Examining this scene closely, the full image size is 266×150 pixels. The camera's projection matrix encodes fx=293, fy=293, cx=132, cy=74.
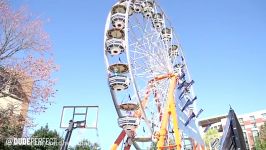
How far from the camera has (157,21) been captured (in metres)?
26.7

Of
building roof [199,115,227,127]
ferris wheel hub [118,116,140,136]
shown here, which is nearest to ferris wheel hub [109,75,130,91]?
ferris wheel hub [118,116,140,136]

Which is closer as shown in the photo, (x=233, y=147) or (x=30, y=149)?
(x=233, y=147)

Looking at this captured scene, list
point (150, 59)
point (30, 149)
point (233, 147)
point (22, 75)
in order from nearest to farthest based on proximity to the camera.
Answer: point (233, 147) → point (22, 75) → point (150, 59) → point (30, 149)

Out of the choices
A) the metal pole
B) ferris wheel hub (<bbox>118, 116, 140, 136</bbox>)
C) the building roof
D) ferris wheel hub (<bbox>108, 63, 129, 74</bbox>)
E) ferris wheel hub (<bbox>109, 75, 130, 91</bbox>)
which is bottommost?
the metal pole

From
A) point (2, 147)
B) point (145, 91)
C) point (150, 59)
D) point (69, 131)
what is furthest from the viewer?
point (2, 147)

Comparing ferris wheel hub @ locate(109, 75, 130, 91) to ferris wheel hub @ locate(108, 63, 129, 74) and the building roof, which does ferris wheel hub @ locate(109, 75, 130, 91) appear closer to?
ferris wheel hub @ locate(108, 63, 129, 74)

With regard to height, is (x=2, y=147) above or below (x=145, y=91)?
below

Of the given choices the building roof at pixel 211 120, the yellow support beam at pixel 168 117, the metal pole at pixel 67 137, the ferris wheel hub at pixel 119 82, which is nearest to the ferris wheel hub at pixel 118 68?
→ the ferris wheel hub at pixel 119 82

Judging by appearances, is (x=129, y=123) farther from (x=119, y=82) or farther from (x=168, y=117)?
(x=168, y=117)

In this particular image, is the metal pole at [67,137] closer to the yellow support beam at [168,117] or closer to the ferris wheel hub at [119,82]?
the ferris wheel hub at [119,82]

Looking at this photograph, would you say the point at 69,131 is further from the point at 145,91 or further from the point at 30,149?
the point at 30,149

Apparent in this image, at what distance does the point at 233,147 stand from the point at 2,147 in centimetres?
2909

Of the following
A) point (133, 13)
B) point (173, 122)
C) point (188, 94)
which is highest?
point (133, 13)

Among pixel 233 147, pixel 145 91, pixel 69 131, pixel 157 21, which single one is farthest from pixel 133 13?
pixel 233 147
